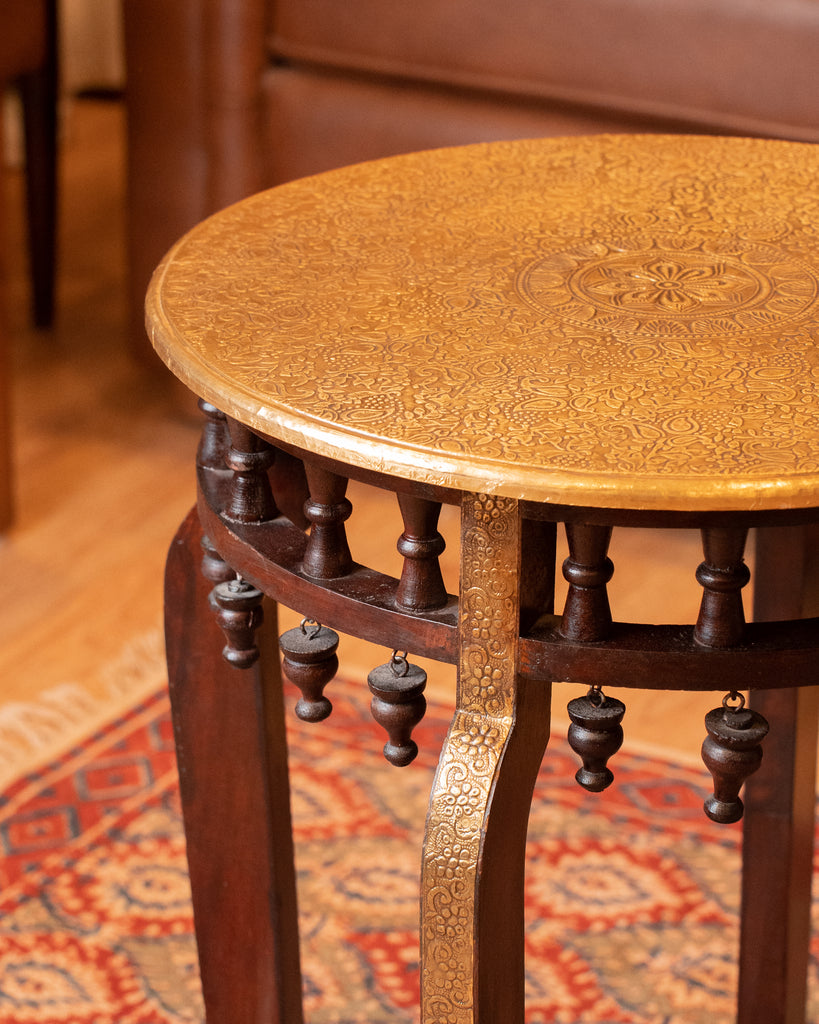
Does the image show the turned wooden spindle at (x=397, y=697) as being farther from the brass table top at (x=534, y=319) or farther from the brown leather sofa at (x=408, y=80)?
the brown leather sofa at (x=408, y=80)

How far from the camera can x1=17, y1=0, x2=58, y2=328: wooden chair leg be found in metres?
2.01

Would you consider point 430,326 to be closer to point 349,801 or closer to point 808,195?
point 808,195

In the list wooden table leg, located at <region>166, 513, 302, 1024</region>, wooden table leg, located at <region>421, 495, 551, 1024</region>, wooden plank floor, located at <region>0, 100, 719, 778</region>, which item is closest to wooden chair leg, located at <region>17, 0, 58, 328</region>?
wooden plank floor, located at <region>0, 100, 719, 778</region>

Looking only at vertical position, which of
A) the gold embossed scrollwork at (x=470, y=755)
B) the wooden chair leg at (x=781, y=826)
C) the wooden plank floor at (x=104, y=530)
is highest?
the gold embossed scrollwork at (x=470, y=755)

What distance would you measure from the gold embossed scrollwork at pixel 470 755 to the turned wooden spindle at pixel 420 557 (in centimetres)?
2

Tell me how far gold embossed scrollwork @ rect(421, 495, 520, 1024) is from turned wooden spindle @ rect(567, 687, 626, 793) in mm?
29

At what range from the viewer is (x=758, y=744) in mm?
561

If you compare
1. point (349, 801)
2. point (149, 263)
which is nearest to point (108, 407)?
point (149, 263)

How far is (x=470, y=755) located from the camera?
560mm

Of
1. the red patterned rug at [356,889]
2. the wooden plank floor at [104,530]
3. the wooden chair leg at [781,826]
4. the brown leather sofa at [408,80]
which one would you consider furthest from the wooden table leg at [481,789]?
the brown leather sofa at [408,80]

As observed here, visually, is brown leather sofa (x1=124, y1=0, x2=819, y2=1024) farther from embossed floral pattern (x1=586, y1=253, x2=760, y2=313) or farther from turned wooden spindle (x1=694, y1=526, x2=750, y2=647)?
turned wooden spindle (x1=694, y1=526, x2=750, y2=647)

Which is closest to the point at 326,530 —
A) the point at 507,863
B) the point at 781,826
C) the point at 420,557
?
the point at 420,557

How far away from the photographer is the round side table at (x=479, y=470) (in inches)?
20.5

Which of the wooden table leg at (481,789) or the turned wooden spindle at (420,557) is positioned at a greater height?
the turned wooden spindle at (420,557)
